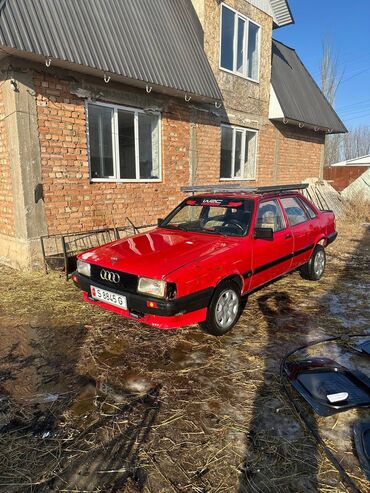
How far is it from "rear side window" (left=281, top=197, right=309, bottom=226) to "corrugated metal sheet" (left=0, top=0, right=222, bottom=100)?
12.6 ft

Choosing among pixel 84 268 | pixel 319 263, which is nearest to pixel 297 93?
pixel 319 263

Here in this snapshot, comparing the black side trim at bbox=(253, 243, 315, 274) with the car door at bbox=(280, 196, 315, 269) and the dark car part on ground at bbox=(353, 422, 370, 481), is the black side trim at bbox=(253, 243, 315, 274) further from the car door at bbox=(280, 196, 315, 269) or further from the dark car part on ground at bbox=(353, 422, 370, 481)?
the dark car part on ground at bbox=(353, 422, 370, 481)

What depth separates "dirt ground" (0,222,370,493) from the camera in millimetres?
2076

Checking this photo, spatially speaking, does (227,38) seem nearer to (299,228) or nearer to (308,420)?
(299,228)

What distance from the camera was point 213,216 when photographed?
15.4 feet

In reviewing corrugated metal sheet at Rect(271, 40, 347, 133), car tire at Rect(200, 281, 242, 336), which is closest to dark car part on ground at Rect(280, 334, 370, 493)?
car tire at Rect(200, 281, 242, 336)

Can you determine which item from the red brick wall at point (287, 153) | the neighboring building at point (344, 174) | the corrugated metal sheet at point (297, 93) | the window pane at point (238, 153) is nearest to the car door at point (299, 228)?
the window pane at point (238, 153)

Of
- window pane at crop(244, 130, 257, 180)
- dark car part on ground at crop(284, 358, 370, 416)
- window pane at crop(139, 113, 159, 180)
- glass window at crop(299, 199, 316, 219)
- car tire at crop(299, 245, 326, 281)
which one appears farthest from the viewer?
window pane at crop(244, 130, 257, 180)

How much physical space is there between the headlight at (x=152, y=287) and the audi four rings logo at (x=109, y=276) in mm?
329

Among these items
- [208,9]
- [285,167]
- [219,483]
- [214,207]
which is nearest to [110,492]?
[219,483]

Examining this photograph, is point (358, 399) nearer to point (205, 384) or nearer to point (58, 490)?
point (205, 384)

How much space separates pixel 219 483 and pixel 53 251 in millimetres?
5313

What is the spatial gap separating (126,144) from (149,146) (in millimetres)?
748

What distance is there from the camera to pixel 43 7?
18.3ft
